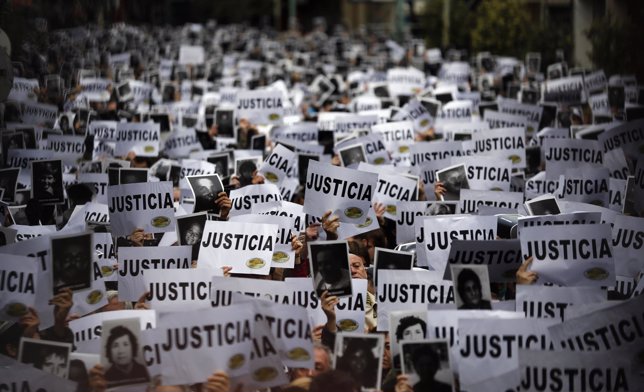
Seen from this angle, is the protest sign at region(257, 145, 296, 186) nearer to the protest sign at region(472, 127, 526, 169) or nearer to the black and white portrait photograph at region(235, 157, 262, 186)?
A: the black and white portrait photograph at region(235, 157, 262, 186)

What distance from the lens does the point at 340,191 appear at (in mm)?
10344

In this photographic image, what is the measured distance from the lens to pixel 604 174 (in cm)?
1130

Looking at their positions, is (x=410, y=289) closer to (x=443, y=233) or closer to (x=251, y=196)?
(x=443, y=233)

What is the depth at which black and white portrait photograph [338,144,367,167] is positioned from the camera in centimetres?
1331

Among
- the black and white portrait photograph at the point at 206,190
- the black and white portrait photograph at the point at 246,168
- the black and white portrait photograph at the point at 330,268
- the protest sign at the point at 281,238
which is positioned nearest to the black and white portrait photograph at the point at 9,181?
the black and white portrait photograph at the point at 206,190

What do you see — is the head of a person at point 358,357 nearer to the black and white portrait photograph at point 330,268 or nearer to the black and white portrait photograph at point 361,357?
the black and white portrait photograph at point 361,357

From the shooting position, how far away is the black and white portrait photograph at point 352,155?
13312 mm

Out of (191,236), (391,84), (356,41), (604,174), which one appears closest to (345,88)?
(391,84)

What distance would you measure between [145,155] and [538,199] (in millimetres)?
6706

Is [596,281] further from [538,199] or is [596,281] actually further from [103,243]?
[103,243]

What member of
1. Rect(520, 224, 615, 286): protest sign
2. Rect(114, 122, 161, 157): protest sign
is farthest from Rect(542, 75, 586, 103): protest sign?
Rect(520, 224, 615, 286): protest sign

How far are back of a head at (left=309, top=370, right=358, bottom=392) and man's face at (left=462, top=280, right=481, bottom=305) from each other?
1.06 metres

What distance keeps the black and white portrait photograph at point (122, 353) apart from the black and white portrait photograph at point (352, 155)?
673cm

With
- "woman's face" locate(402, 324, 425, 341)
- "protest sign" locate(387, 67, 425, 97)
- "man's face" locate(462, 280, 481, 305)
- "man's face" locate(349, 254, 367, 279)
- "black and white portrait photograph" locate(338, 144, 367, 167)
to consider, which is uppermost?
"protest sign" locate(387, 67, 425, 97)
